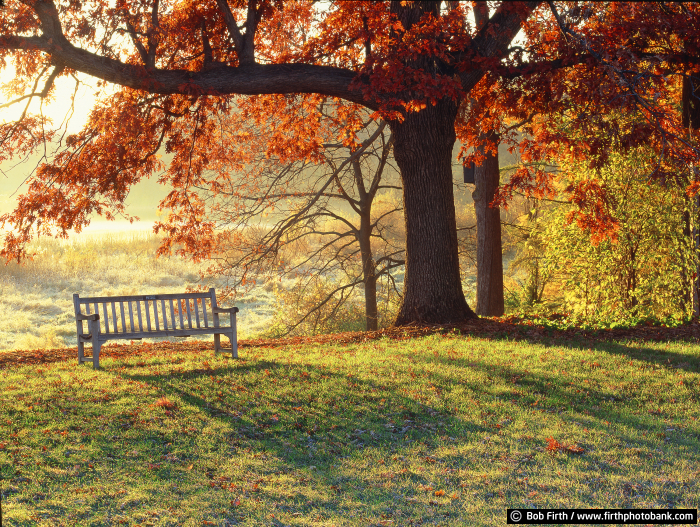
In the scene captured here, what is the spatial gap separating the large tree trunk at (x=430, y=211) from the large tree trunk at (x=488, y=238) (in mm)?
3624

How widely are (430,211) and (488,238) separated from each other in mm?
4222

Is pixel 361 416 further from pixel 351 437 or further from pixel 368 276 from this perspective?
pixel 368 276

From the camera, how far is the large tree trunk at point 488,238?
1445cm

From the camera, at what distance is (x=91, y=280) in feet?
103

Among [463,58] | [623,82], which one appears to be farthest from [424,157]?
[623,82]

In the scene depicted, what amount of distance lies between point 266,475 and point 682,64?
9.56 metres

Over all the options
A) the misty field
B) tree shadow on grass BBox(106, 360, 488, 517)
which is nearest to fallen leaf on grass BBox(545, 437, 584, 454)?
tree shadow on grass BBox(106, 360, 488, 517)

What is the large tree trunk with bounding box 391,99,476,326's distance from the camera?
35.2 feet

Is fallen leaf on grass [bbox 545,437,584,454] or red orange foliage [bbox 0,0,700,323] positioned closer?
fallen leaf on grass [bbox 545,437,584,454]

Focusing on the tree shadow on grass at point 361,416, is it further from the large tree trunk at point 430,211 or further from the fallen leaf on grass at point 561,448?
the large tree trunk at point 430,211

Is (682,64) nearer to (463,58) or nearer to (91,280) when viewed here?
(463,58)

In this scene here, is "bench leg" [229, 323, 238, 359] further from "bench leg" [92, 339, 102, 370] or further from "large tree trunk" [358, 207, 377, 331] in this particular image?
"large tree trunk" [358, 207, 377, 331]

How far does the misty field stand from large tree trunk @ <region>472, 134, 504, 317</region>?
30.6 ft

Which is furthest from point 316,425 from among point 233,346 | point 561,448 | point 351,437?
point 233,346
